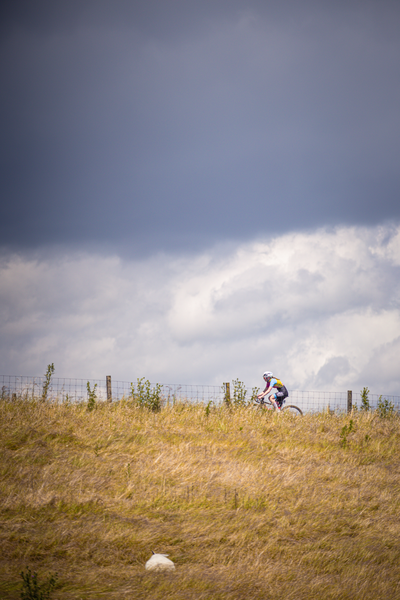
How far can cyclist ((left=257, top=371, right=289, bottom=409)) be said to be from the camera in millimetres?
16469

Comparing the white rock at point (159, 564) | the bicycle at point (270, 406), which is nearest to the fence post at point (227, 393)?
the bicycle at point (270, 406)

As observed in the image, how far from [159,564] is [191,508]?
87.6 inches

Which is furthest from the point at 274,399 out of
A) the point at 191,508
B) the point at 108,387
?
the point at 191,508

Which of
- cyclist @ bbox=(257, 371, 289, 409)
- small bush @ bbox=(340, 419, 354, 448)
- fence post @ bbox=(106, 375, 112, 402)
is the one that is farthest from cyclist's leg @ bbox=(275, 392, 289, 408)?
fence post @ bbox=(106, 375, 112, 402)

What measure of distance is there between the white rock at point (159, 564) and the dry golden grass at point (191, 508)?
147mm

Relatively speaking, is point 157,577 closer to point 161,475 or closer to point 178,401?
point 161,475

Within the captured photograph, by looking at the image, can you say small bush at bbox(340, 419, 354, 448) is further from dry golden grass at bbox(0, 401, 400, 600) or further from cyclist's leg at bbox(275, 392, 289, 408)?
cyclist's leg at bbox(275, 392, 289, 408)

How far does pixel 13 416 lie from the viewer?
1179 cm

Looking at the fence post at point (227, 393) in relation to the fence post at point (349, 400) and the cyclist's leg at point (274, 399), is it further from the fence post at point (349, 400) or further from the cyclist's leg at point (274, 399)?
the fence post at point (349, 400)

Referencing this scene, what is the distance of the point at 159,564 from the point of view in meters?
5.73

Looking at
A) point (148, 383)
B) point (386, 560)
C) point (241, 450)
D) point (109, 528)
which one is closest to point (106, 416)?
point (148, 383)

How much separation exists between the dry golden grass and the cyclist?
2697 mm

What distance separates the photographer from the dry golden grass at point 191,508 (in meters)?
5.50

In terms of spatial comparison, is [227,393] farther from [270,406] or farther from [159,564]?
[159,564]
